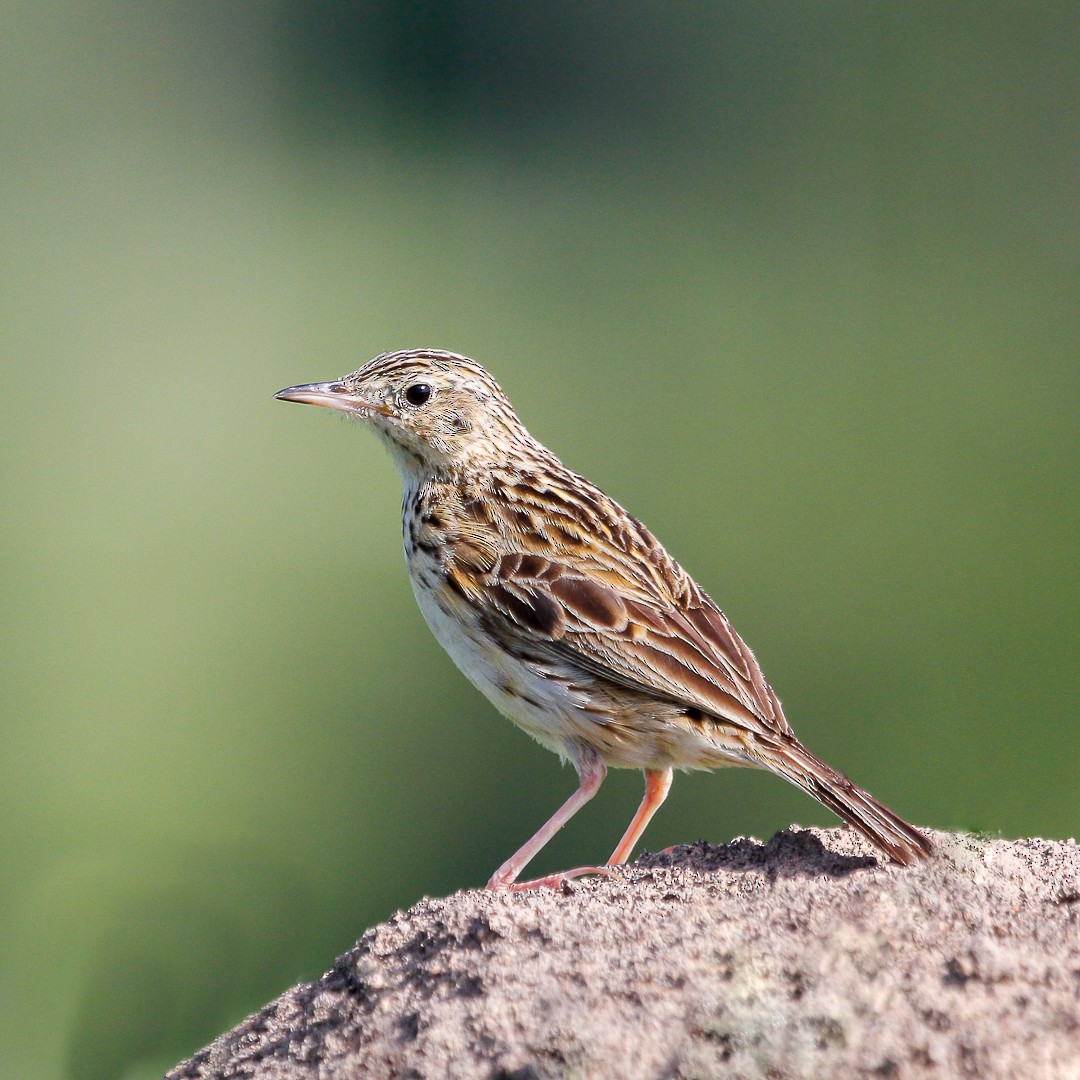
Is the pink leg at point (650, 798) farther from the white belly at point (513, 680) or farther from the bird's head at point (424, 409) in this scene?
the bird's head at point (424, 409)

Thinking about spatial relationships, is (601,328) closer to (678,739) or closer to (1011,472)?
(1011,472)

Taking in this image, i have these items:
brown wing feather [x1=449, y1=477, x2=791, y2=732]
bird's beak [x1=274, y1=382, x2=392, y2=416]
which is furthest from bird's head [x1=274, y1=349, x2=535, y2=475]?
brown wing feather [x1=449, y1=477, x2=791, y2=732]

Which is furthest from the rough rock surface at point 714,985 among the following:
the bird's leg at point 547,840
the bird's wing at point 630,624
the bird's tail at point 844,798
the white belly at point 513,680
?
the white belly at point 513,680

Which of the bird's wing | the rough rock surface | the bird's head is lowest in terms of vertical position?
the rough rock surface

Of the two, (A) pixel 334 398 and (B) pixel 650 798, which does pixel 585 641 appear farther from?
(A) pixel 334 398

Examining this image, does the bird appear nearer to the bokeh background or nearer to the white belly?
the white belly

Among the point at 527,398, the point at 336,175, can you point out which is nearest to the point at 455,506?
the point at 527,398
